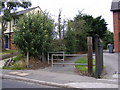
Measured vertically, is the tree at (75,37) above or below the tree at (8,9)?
below

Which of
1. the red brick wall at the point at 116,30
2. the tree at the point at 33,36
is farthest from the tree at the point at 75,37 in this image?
the red brick wall at the point at 116,30

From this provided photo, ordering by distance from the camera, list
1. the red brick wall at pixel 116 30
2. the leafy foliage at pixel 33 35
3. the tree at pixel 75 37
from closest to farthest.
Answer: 1. the leafy foliage at pixel 33 35
2. the tree at pixel 75 37
3. the red brick wall at pixel 116 30

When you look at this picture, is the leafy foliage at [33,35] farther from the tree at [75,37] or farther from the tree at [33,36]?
the tree at [75,37]

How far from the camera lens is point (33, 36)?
10.7m

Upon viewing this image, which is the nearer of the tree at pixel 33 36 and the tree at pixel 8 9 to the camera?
the tree at pixel 33 36

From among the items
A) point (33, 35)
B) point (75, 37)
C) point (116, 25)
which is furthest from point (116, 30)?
Result: point (33, 35)

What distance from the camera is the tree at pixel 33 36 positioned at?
10.6 meters

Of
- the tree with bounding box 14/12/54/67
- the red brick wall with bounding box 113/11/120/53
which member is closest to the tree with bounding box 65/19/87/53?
the tree with bounding box 14/12/54/67

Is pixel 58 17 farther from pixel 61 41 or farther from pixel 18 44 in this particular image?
pixel 18 44

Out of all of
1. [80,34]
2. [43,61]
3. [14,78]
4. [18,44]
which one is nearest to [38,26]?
[18,44]

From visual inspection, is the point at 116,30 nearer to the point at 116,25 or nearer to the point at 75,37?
the point at 116,25

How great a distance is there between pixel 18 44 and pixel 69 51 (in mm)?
5715

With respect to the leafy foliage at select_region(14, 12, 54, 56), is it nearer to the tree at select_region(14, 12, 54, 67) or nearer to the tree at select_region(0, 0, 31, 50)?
the tree at select_region(14, 12, 54, 67)

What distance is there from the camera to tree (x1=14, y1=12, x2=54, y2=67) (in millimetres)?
10625
